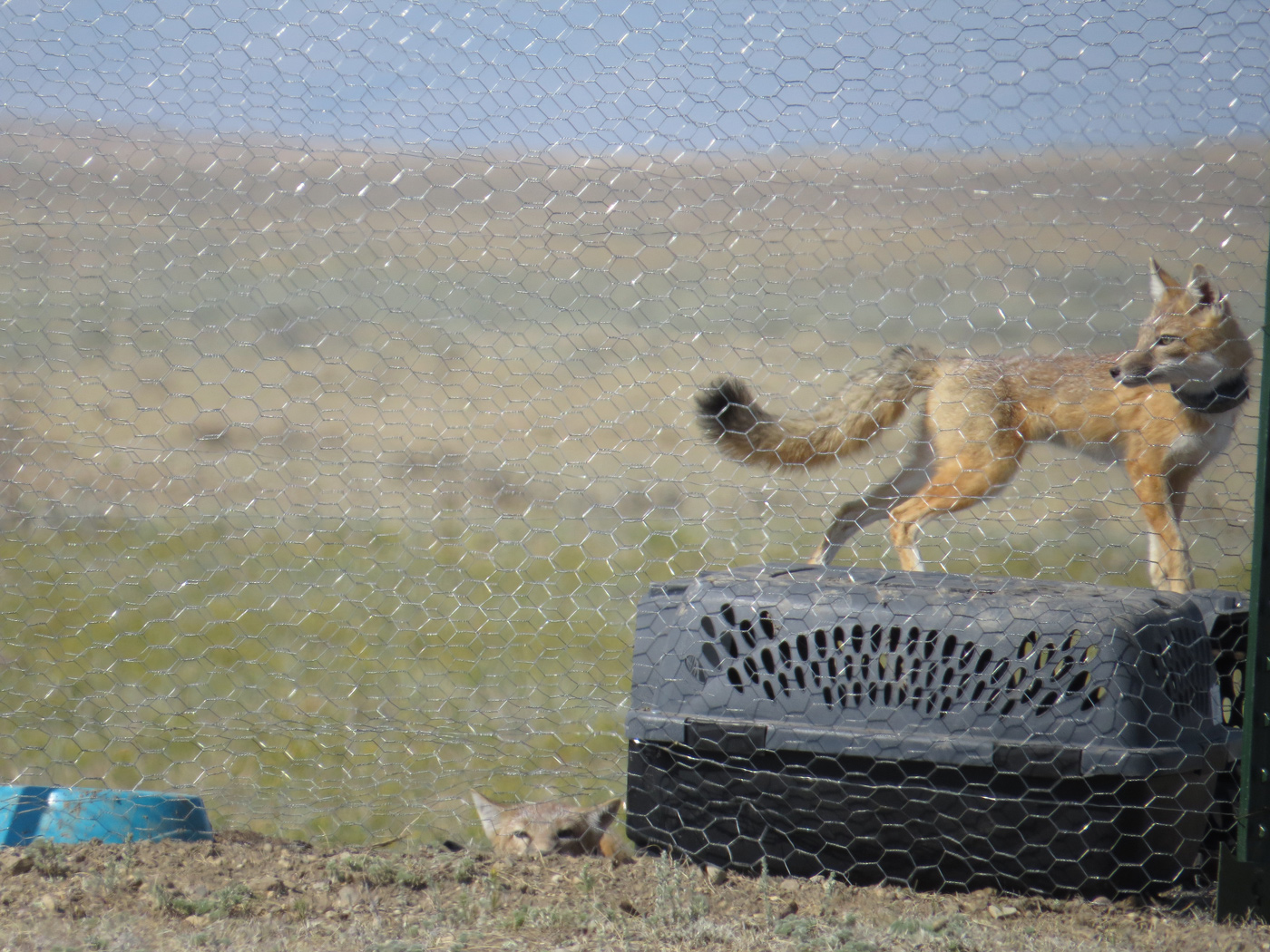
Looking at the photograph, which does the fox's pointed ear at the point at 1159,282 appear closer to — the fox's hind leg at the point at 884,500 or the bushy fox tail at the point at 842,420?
the bushy fox tail at the point at 842,420

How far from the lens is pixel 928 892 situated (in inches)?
81.2

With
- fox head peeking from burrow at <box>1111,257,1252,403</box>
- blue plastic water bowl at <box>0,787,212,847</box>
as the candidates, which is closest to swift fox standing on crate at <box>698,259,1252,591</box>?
fox head peeking from burrow at <box>1111,257,1252,403</box>

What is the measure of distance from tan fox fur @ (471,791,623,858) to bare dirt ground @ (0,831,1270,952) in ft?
0.24

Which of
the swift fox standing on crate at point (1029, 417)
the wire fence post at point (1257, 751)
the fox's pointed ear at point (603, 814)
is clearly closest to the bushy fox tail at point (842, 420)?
the swift fox standing on crate at point (1029, 417)

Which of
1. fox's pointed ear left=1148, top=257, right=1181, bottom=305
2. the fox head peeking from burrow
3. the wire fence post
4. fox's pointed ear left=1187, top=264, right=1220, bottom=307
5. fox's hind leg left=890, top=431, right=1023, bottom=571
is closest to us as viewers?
the wire fence post

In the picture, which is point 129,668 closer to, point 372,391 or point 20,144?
point 372,391

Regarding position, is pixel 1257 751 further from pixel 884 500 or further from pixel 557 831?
pixel 884 500

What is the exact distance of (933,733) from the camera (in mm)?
1964

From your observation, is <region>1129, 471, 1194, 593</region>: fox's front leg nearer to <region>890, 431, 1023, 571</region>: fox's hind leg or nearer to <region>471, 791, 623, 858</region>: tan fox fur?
<region>890, 431, 1023, 571</region>: fox's hind leg

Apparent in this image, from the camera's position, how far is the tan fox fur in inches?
92.6

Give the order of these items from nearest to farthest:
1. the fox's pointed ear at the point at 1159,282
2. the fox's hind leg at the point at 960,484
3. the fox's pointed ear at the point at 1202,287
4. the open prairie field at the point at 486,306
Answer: the open prairie field at the point at 486,306
the fox's pointed ear at the point at 1202,287
the fox's pointed ear at the point at 1159,282
the fox's hind leg at the point at 960,484

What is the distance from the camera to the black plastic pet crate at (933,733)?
6.35 ft

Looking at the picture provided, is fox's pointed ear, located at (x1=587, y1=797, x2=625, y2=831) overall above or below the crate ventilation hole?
below

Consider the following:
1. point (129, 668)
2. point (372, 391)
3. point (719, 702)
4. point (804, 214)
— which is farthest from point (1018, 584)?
point (129, 668)
